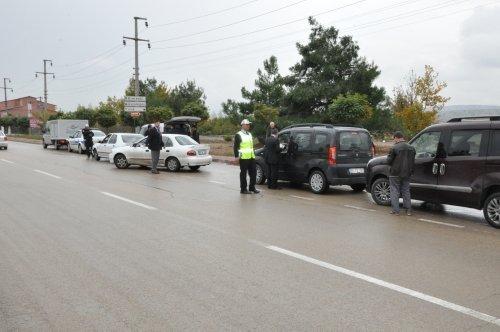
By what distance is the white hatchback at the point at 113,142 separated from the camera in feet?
76.8

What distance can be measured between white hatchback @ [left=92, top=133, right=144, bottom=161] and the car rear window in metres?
12.6

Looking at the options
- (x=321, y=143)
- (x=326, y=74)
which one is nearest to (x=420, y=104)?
(x=326, y=74)


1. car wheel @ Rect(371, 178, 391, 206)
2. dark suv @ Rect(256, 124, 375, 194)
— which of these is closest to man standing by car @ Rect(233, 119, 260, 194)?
dark suv @ Rect(256, 124, 375, 194)

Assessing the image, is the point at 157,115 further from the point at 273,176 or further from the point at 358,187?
the point at 358,187

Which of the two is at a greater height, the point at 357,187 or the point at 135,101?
the point at 135,101

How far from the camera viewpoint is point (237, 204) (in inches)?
425

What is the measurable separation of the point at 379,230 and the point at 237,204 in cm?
354

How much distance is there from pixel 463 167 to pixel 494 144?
67 centimetres

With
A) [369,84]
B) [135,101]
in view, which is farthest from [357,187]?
[135,101]

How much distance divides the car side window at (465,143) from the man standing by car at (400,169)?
0.73 m

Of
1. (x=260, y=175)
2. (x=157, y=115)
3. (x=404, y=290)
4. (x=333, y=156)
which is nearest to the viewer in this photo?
(x=404, y=290)

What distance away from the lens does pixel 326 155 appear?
12.7 m

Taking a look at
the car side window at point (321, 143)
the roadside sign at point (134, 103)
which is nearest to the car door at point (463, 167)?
the car side window at point (321, 143)

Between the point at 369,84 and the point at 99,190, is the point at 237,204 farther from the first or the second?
the point at 369,84
